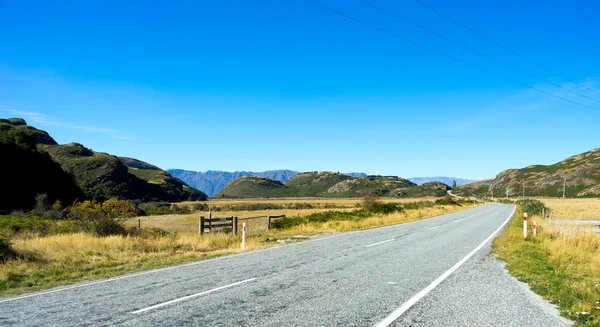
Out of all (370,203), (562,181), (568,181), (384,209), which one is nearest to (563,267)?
(384,209)

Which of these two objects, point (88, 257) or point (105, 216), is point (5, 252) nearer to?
point (88, 257)

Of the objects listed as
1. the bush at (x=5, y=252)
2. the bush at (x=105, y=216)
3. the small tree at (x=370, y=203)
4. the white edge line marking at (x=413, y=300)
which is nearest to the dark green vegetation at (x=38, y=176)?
the bush at (x=105, y=216)

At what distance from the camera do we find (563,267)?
10.1 meters

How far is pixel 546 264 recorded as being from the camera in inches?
410

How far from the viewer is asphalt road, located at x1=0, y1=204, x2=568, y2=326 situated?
18.2 ft

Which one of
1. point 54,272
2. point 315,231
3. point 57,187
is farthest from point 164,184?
point 54,272

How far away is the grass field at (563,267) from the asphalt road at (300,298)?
41cm

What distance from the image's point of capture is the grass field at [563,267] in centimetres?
619

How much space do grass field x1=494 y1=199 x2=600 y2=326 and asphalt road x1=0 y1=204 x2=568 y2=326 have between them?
0.41 m

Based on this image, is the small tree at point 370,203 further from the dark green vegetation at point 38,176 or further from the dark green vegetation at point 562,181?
the dark green vegetation at point 562,181

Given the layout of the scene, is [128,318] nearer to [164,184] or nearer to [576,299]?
[576,299]

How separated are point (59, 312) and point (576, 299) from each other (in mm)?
8750

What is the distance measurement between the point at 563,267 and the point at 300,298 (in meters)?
7.90

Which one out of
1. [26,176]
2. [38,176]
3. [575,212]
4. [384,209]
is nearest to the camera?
[384,209]
